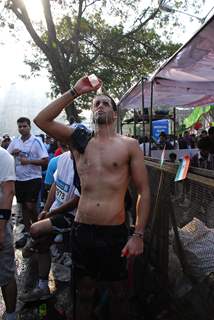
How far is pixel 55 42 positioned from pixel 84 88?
13119 mm

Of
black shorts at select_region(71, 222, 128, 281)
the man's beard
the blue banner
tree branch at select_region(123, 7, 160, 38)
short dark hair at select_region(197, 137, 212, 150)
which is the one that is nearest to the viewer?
black shorts at select_region(71, 222, 128, 281)

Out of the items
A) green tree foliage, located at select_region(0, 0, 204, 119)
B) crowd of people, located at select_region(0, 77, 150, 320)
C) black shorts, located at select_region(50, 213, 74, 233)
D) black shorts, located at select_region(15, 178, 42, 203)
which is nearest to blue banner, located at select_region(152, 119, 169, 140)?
green tree foliage, located at select_region(0, 0, 204, 119)

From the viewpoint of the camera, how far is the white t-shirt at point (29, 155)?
652 centimetres

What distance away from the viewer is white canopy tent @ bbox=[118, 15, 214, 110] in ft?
10.6

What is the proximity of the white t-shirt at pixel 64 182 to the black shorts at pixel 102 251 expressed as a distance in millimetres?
1204

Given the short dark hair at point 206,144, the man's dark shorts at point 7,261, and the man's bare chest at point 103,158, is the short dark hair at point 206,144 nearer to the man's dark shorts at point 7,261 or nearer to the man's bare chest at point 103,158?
the man's bare chest at point 103,158

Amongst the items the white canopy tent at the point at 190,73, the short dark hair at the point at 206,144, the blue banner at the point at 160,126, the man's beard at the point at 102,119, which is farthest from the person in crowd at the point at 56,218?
the blue banner at the point at 160,126

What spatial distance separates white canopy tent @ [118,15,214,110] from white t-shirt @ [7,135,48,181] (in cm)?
193

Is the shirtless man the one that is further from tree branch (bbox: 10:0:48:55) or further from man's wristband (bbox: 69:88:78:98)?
tree branch (bbox: 10:0:48:55)

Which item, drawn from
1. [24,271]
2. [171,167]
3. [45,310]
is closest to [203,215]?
[171,167]

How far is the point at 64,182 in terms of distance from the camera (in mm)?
4289

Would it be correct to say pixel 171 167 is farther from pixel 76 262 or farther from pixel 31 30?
pixel 31 30

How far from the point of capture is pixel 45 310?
3.55 m

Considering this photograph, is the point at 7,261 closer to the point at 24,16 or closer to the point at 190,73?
the point at 190,73
